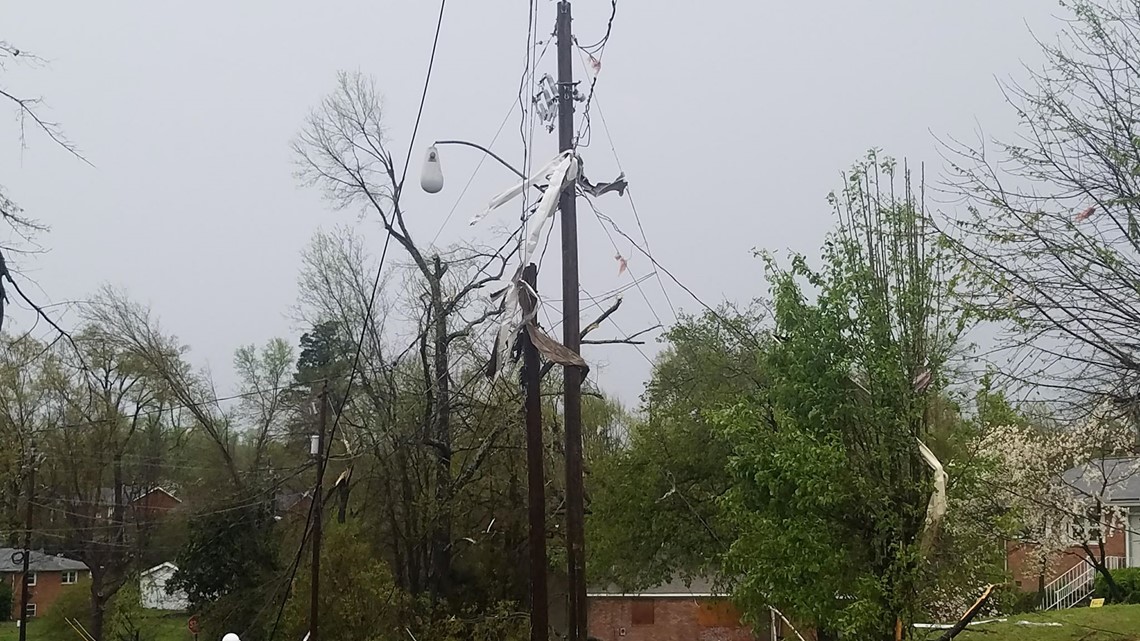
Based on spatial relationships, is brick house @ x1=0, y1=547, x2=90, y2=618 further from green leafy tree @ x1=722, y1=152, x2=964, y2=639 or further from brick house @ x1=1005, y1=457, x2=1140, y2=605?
green leafy tree @ x1=722, y1=152, x2=964, y2=639

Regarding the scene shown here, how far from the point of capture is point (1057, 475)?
19.2 m

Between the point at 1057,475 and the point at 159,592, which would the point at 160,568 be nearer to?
the point at 159,592

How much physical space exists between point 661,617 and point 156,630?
2520cm

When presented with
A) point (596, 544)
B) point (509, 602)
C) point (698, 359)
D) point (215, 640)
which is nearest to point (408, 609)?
point (509, 602)

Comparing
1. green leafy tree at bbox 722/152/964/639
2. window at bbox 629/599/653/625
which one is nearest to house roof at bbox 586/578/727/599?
window at bbox 629/599/653/625

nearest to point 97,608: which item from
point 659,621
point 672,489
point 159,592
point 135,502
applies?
point 135,502

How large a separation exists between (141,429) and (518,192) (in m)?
38.5

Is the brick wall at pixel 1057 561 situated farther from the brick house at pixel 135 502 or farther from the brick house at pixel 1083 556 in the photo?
the brick house at pixel 135 502

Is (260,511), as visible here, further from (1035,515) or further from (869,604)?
(869,604)

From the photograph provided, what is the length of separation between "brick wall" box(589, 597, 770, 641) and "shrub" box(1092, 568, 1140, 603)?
339 inches

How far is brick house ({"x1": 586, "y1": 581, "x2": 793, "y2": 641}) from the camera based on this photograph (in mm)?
26484

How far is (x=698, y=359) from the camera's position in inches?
931

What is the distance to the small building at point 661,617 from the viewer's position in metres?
26.5

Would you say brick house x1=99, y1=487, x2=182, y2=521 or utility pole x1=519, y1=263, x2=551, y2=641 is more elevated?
brick house x1=99, y1=487, x2=182, y2=521
